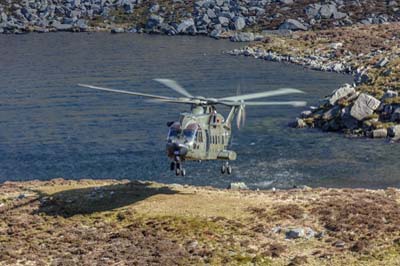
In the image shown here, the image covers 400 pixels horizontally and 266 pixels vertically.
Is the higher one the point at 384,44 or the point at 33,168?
the point at 384,44

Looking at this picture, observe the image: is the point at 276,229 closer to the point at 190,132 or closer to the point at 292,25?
the point at 190,132

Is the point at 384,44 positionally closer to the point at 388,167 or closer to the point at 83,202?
the point at 388,167

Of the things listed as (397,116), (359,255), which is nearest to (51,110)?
(397,116)

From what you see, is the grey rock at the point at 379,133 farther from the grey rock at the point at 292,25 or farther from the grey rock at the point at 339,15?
the grey rock at the point at 339,15

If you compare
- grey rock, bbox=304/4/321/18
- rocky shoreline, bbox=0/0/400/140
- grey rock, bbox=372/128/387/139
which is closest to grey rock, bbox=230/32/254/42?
rocky shoreline, bbox=0/0/400/140

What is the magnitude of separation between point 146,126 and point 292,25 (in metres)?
84.0

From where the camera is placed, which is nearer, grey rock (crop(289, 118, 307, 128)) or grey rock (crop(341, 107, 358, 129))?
grey rock (crop(341, 107, 358, 129))

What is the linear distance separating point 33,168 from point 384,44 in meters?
78.9

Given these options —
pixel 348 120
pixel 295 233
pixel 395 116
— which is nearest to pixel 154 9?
pixel 348 120

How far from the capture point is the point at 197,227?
41062 millimetres

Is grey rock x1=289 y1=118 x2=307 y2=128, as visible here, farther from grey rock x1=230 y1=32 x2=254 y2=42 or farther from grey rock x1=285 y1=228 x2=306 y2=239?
grey rock x1=230 y1=32 x2=254 y2=42

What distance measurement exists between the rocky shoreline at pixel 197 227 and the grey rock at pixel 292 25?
364ft

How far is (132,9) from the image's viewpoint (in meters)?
182

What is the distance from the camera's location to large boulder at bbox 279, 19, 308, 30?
511ft
